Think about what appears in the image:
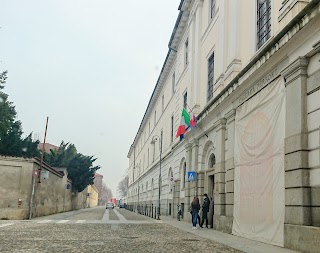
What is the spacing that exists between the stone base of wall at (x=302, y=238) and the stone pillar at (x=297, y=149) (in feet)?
0.64

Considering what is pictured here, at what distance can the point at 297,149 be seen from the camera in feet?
32.8

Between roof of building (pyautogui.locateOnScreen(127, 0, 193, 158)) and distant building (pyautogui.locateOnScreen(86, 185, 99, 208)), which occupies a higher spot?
roof of building (pyautogui.locateOnScreen(127, 0, 193, 158))

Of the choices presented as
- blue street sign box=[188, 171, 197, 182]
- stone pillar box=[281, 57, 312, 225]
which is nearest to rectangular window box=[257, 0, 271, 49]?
stone pillar box=[281, 57, 312, 225]

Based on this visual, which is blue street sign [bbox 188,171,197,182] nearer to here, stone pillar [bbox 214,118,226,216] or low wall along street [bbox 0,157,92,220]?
stone pillar [bbox 214,118,226,216]

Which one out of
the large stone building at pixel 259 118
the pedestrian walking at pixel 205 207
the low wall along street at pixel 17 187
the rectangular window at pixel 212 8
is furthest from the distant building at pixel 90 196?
the pedestrian walking at pixel 205 207

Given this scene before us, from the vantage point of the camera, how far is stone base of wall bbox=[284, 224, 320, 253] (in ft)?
28.3

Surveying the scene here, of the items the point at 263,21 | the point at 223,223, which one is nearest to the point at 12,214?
the point at 223,223

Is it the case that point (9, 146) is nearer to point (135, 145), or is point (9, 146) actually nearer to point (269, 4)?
point (269, 4)

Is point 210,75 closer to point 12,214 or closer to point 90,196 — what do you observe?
point 12,214

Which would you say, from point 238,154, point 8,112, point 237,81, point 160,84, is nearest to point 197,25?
point 237,81

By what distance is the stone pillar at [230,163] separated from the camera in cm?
1544

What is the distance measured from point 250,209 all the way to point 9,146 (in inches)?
1049

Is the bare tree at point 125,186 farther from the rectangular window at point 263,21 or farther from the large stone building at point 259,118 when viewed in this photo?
the rectangular window at point 263,21

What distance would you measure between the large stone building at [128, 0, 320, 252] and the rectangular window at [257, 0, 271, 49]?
0.04 metres
